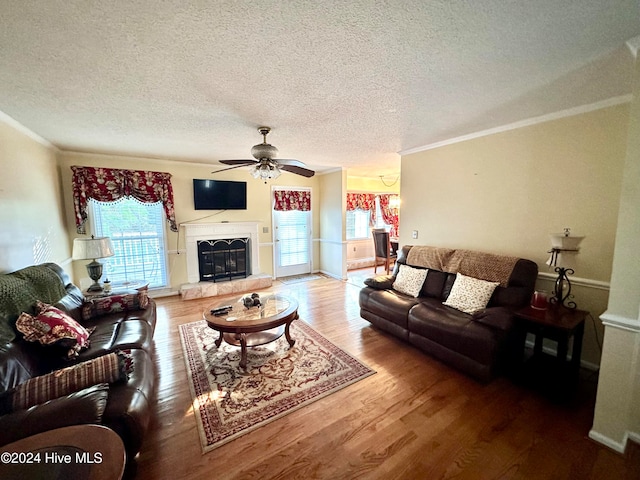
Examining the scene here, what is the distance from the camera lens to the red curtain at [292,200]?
5707 mm

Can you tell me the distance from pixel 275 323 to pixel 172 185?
3460mm

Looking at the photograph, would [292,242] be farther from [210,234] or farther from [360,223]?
[360,223]

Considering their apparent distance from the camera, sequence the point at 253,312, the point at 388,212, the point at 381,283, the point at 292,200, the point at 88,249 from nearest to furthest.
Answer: the point at 253,312
the point at 88,249
the point at 381,283
the point at 292,200
the point at 388,212

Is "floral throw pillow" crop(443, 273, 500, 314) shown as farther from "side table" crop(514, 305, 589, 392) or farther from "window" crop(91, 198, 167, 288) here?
"window" crop(91, 198, 167, 288)

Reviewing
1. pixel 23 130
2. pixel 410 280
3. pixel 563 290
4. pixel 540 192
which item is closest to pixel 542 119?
pixel 540 192

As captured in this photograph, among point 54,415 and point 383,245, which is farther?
point 383,245

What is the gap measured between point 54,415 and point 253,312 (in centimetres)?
164

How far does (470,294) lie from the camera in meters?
2.77

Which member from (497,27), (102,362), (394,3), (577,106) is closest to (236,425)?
(102,362)

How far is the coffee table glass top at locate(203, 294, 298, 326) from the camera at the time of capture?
2580 mm

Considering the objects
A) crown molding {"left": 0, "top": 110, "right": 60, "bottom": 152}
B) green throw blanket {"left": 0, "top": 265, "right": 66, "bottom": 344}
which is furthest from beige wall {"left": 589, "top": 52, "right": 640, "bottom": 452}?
crown molding {"left": 0, "top": 110, "right": 60, "bottom": 152}

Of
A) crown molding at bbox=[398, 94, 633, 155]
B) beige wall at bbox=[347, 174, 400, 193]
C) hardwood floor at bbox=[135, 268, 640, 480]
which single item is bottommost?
hardwood floor at bbox=[135, 268, 640, 480]

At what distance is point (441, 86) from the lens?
1979 millimetres

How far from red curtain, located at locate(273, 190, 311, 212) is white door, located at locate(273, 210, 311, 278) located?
4.8 inches
